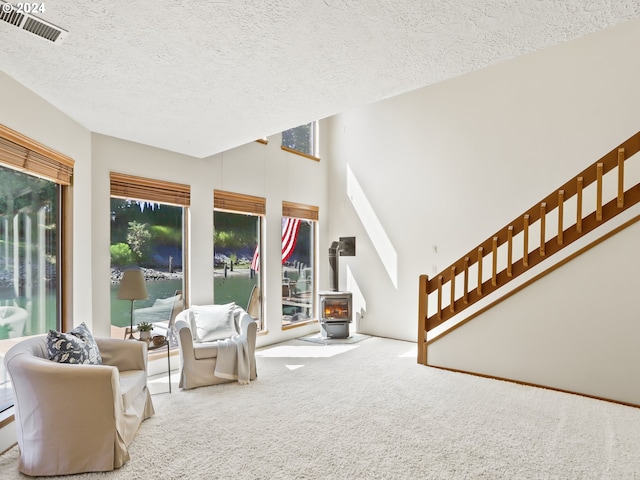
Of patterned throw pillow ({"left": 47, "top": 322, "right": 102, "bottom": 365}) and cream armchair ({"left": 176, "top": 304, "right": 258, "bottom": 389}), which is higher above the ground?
patterned throw pillow ({"left": 47, "top": 322, "right": 102, "bottom": 365})

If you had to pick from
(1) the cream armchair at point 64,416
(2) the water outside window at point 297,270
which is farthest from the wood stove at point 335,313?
(1) the cream armchair at point 64,416

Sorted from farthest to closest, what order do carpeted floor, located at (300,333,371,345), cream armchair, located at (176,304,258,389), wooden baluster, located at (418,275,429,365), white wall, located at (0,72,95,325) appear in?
1. carpeted floor, located at (300,333,371,345)
2. wooden baluster, located at (418,275,429,365)
3. cream armchair, located at (176,304,258,389)
4. white wall, located at (0,72,95,325)

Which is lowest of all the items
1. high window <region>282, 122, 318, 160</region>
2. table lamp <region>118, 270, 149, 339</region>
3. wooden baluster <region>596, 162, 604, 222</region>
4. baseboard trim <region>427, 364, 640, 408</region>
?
baseboard trim <region>427, 364, 640, 408</region>

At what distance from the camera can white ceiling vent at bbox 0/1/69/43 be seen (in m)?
1.99

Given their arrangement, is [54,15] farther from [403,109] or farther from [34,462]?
[403,109]

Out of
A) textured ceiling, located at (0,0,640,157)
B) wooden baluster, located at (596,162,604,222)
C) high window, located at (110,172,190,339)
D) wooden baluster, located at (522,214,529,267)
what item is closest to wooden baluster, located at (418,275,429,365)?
wooden baluster, located at (522,214,529,267)

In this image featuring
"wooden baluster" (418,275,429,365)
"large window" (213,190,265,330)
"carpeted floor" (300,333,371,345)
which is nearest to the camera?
"wooden baluster" (418,275,429,365)

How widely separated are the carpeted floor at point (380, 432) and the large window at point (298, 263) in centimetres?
223

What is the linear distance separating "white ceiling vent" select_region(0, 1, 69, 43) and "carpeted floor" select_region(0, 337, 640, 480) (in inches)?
107

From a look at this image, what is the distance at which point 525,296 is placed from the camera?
4301mm

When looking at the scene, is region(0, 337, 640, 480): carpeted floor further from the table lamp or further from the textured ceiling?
the textured ceiling

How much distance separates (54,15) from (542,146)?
17.2 ft

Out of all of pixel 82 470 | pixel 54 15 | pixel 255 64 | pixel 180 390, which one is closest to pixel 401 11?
pixel 255 64

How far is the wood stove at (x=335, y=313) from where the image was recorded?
6.45m
